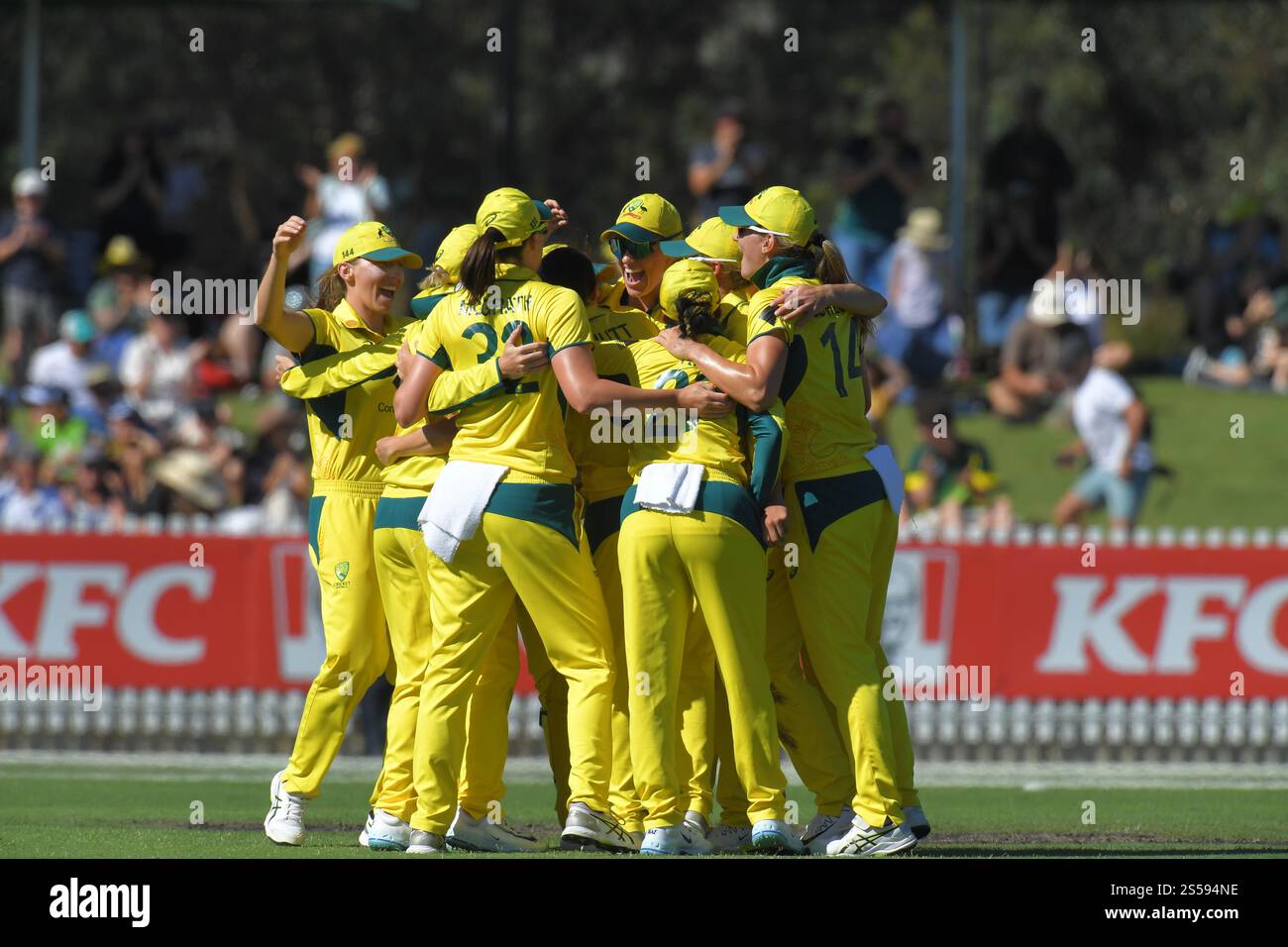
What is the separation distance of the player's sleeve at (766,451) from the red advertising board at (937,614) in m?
6.11

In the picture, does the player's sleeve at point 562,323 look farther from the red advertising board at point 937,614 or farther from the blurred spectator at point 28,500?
the blurred spectator at point 28,500

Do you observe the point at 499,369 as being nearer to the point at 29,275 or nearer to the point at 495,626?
the point at 495,626

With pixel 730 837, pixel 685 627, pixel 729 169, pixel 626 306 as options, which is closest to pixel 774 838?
pixel 730 837

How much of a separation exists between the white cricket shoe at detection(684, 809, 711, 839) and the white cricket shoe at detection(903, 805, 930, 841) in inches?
32.7

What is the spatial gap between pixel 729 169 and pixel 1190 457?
5.79 meters

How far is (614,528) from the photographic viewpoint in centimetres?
910

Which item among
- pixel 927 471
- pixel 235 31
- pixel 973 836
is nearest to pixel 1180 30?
pixel 235 31

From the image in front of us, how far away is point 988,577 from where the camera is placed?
48.3ft

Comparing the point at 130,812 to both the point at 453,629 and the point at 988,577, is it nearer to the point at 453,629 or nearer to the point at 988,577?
the point at 453,629

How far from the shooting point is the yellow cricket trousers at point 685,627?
8492 mm

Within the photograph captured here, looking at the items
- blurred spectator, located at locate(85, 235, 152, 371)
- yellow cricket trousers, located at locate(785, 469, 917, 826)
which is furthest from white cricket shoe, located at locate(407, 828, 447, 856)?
blurred spectator, located at locate(85, 235, 152, 371)

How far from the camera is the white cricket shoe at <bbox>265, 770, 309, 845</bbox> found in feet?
29.7
